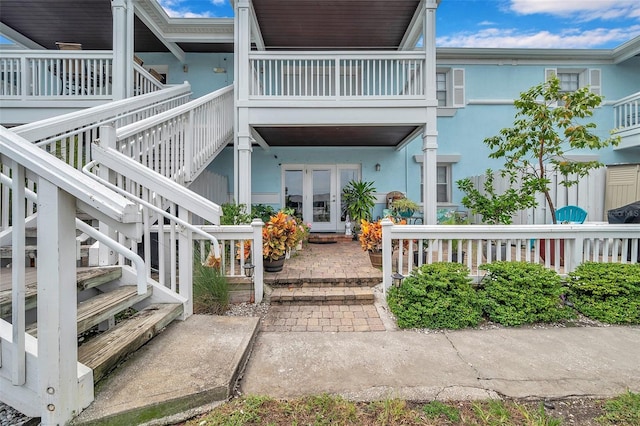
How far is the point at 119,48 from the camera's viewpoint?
5.77m

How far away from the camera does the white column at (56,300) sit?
140 cm

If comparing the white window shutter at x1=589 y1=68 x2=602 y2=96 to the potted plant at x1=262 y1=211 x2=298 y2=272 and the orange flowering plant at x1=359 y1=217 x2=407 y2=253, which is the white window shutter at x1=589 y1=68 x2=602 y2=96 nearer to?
the orange flowering plant at x1=359 y1=217 x2=407 y2=253

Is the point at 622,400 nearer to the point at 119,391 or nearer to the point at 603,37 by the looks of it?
the point at 119,391

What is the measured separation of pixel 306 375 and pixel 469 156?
27.4 ft

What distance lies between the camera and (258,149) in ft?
27.8

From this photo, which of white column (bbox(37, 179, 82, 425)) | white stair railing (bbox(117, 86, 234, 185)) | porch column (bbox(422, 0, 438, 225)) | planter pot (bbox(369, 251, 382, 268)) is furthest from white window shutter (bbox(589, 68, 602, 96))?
white column (bbox(37, 179, 82, 425))

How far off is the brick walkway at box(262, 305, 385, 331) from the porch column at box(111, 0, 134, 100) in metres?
5.50

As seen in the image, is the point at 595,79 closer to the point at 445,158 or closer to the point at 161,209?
the point at 445,158

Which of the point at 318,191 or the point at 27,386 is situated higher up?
the point at 318,191

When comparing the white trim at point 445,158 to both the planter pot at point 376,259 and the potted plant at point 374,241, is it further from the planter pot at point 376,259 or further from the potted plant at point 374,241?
the planter pot at point 376,259

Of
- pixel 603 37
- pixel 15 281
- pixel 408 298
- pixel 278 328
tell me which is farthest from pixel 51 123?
pixel 603 37

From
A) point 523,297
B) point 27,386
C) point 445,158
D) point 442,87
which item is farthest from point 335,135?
point 27,386

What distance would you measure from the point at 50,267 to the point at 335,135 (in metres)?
6.43

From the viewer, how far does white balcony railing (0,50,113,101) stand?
589 cm
